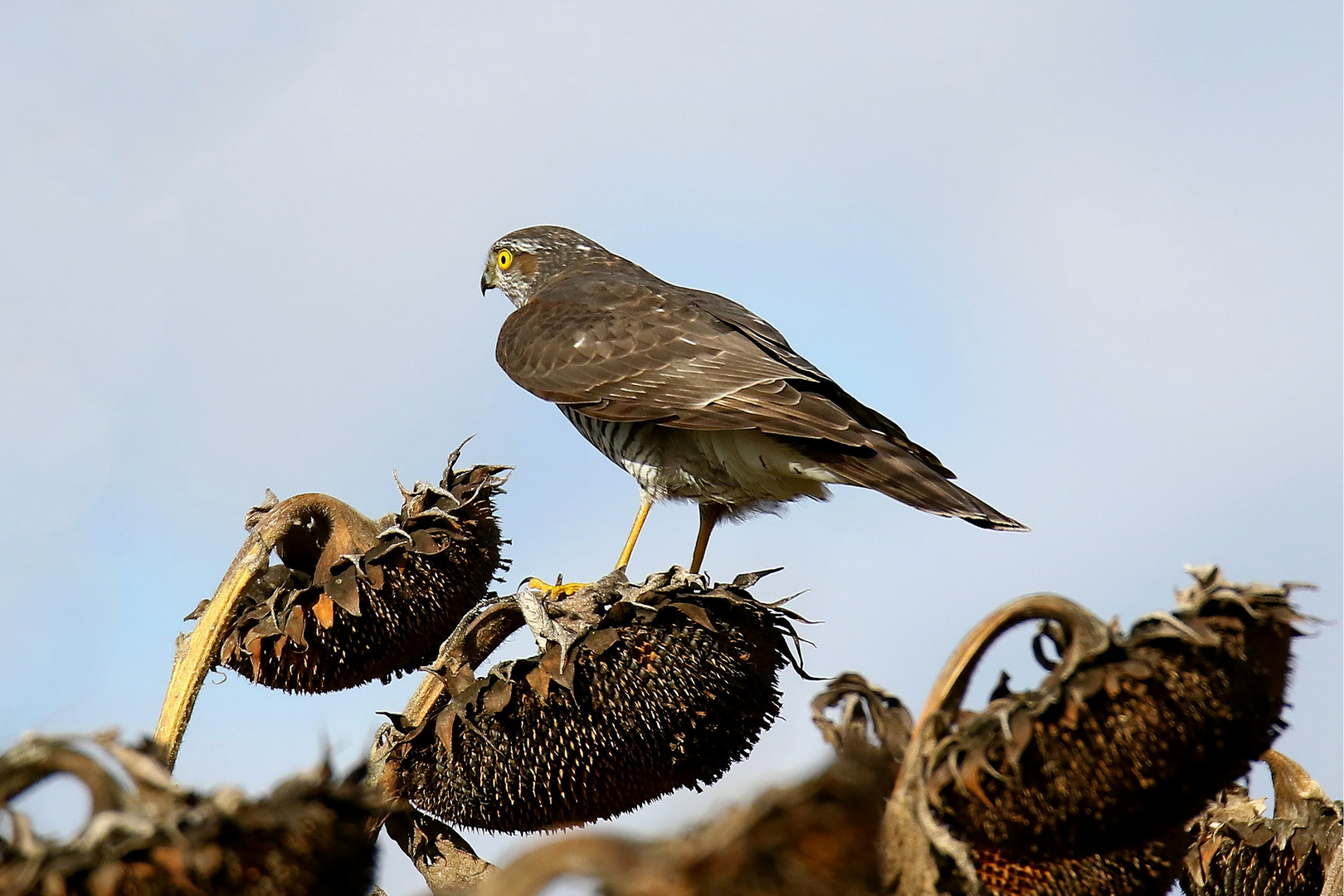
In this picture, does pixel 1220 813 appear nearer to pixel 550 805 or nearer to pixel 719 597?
pixel 719 597

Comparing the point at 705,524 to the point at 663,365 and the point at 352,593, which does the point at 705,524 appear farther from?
the point at 352,593

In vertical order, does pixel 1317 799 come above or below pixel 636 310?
below

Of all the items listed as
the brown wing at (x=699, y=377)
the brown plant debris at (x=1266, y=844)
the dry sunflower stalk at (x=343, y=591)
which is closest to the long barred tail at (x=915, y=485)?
the brown wing at (x=699, y=377)

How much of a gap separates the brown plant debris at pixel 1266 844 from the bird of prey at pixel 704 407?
5.30 feet

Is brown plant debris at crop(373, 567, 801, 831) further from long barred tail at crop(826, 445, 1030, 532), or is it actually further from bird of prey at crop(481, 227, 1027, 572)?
bird of prey at crop(481, 227, 1027, 572)

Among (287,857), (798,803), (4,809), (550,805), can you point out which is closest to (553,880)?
(798,803)

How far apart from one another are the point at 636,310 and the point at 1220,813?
14.3 feet

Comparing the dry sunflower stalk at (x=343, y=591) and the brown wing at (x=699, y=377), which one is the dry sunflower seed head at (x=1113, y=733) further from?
the brown wing at (x=699, y=377)

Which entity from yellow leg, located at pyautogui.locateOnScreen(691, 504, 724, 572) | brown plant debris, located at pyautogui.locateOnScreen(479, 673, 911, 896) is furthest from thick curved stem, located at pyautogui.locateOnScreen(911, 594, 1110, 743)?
yellow leg, located at pyautogui.locateOnScreen(691, 504, 724, 572)

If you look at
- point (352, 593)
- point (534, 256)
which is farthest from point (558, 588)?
point (534, 256)

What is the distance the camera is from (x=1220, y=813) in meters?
4.41

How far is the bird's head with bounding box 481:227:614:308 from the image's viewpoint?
10062mm

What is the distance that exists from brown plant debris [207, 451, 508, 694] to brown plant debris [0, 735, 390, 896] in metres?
2.70

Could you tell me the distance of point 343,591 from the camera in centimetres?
469
